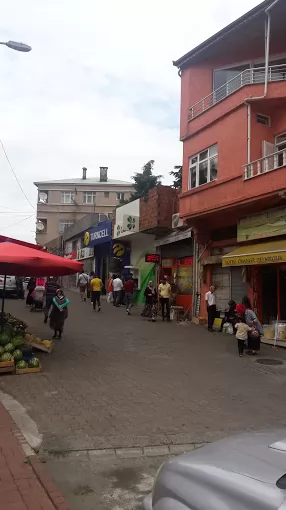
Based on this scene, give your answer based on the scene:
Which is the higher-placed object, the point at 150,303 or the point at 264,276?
the point at 264,276

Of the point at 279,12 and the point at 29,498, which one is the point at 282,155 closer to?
the point at 279,12

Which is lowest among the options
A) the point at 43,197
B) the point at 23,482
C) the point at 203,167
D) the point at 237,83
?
the point at 23,482

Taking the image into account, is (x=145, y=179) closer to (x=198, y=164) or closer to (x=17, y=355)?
(x=198, y=164)

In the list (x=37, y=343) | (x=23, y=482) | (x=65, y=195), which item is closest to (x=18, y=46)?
(x=37, y=343)

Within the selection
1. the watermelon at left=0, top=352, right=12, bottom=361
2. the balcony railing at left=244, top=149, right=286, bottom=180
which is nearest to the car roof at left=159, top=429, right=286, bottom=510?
the watermelon at left=0, top=352, right=12, bottom=361

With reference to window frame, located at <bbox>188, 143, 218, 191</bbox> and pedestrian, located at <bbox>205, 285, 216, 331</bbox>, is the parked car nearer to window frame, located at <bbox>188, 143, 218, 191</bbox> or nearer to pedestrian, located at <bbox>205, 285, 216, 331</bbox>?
window frame, located at <bbox>188, 143, 218, 191</bbox>

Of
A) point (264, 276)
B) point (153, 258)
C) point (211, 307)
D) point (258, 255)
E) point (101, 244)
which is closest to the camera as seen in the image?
point (258, 255)

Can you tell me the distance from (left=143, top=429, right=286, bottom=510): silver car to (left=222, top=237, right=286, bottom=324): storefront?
9801 millimetres

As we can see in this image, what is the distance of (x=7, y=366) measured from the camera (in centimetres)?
790

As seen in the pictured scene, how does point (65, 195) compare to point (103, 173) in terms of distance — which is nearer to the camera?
point (65, 195)

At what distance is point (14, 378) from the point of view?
302 inches

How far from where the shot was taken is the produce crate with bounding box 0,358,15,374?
7.85 metres

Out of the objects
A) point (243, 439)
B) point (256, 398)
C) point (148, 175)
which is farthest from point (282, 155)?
point (148, 175)

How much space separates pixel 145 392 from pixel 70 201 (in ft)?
166
